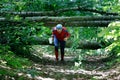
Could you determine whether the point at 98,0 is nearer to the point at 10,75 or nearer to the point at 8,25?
the point at 8,25

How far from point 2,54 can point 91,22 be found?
4.33 meters

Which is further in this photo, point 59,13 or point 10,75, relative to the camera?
point 59,13

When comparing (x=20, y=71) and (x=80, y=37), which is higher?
(x=20, y=71)

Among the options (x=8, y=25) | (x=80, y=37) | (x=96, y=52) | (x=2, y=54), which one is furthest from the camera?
(x=96, y=52)

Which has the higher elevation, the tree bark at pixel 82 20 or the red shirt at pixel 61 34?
the tree bark at pixel 82 20

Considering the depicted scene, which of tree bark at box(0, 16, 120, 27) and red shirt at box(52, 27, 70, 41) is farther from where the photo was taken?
red shirt at box(52, 27, 70, 41)

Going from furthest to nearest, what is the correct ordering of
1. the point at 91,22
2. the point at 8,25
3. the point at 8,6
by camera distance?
1. the point at 91,22
2. the point at 8,6
3. the point at 8,25

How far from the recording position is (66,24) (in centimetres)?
932

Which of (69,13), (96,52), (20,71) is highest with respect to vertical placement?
(69,13)

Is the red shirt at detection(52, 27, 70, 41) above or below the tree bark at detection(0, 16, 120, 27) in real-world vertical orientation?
below

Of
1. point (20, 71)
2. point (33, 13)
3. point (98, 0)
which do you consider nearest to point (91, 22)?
point (98, 0)

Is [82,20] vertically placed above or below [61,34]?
above

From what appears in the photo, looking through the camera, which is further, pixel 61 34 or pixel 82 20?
pixel 61 34

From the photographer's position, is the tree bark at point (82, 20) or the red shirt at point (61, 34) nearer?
the tree bark at point (82, 20)
